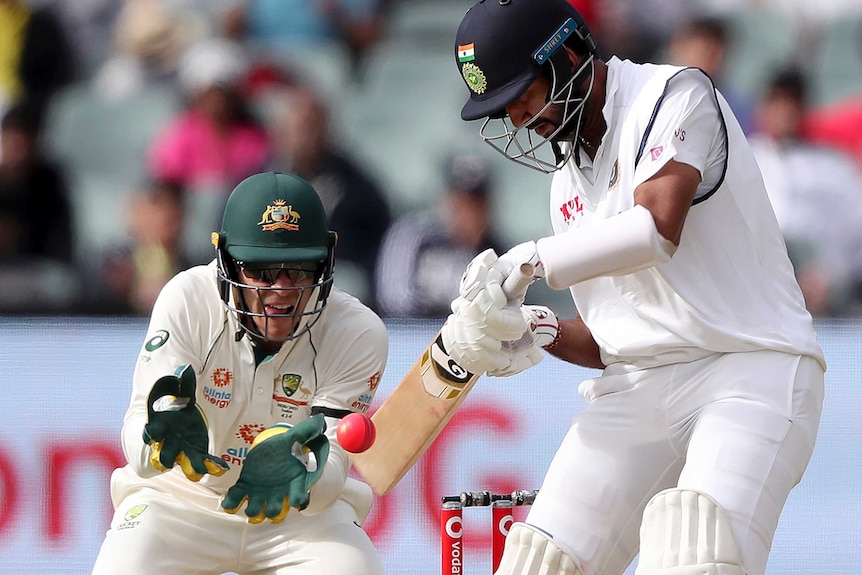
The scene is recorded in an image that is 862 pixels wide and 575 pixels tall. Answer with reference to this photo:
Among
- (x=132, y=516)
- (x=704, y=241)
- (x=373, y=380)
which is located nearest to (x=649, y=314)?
(x=704, y=241)

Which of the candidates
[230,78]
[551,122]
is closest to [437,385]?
[551,122]

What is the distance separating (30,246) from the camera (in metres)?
4.94

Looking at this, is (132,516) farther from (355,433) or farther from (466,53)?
(466,53)

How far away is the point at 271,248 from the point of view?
2.67 metres

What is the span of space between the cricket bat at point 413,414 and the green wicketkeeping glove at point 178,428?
46 centimetres

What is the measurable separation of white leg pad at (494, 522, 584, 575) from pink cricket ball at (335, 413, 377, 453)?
1.12 feet

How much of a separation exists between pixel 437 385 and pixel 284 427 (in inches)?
19.6

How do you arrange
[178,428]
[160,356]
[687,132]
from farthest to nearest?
[160,356], [178,428], [687,132]

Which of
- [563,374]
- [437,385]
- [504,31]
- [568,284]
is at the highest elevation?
[504,31]

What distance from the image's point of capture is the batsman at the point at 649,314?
2174mm

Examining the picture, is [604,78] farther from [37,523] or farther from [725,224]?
[37,523]

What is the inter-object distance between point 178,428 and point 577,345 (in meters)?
0.77

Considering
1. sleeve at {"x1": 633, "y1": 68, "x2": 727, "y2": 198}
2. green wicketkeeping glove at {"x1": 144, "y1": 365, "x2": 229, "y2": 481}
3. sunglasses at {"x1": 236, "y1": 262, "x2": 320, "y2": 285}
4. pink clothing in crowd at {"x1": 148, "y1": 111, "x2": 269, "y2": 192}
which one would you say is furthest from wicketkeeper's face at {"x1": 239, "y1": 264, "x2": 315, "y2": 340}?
pink clothing in crowd at {"x1": 148, "y1": 111, "x2": 269, "y2": 192}

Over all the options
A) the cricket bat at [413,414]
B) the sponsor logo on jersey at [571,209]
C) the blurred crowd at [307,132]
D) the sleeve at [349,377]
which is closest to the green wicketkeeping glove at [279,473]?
the sleeve at [349,377]
